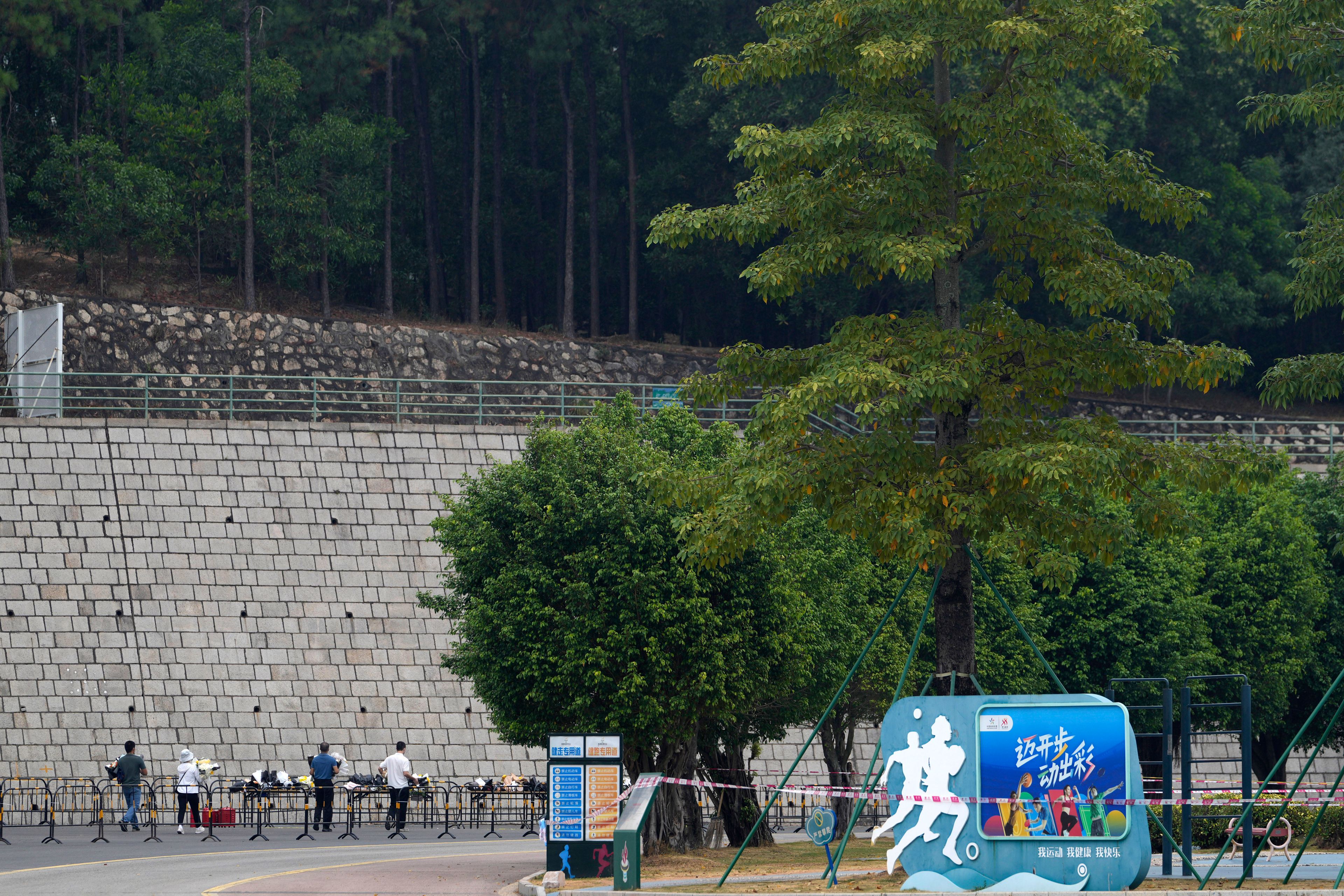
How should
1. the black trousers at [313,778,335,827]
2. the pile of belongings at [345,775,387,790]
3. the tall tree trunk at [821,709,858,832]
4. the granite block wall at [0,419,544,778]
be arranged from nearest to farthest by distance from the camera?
the black trousers at [313,778,335,827]
the tall tree trunk at [821,709,858,832]
the pile of belongings at [345,775,387,790]
the granite block wall at [0,419,544,778]

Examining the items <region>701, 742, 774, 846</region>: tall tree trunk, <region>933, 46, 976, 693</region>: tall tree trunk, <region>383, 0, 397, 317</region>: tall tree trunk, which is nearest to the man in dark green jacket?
<region>701, 742, 774, 846</region>: tall tree trunk

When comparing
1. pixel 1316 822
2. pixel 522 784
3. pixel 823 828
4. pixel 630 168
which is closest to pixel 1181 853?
pixel 1316 822

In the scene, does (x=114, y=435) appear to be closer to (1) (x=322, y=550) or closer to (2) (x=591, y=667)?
(1) (x=322, y=550)

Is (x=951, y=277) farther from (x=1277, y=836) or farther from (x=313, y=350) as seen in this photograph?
(x=313, y=350)

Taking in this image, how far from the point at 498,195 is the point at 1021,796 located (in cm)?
3701

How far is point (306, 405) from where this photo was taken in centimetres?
3822

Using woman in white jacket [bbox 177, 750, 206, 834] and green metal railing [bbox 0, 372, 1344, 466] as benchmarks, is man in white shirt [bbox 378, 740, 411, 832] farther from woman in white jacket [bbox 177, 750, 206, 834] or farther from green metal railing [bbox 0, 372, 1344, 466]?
green metal railing [bbox 0, 372, 1344, 466]

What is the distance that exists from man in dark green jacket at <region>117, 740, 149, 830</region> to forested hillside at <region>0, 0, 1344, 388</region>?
1939 cm

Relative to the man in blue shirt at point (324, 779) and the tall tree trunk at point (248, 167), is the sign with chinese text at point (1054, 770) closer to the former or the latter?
the man in blue shirt at point (324, 779)

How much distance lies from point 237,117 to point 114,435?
13.4 m

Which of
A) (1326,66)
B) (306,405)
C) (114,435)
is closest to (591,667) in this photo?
(1326,66)

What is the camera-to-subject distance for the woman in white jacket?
24.4 m

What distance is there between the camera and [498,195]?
1886 inches

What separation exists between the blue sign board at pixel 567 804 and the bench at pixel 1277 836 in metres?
7.90
